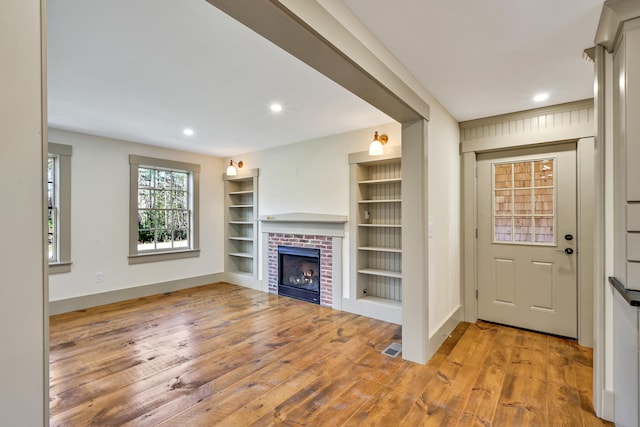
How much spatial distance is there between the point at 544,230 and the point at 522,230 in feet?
0.68

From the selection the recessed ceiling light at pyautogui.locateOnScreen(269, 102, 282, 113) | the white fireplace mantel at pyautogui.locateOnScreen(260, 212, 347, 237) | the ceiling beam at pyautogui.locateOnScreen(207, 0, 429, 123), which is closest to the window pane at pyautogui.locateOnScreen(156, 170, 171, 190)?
the white fireplace mantel at pyautogui.locateOnScreen(260, 212, 347, 237)

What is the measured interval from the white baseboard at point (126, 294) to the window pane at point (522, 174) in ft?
17.2

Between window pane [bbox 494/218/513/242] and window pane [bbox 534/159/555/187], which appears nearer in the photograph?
window pane [bbox 534/159/555/187]

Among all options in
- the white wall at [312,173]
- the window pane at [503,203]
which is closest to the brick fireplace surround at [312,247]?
the white wall at [312,173]

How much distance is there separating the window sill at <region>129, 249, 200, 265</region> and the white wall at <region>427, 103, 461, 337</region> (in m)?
4.40

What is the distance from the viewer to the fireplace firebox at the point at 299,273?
188 inches

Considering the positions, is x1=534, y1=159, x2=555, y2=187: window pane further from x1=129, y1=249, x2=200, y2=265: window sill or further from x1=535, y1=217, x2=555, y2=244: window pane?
x1=129, y1=249, x2=200, y2=265: window sill

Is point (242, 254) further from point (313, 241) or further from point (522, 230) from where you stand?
point (522, 230)

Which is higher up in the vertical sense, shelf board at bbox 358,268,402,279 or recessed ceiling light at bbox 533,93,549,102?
recessed ceiling light at bbox 533,93,549,102

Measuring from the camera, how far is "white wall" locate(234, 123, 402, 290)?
4.39 metres

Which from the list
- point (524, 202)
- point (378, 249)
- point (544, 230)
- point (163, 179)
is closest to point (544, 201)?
point (524, 202)

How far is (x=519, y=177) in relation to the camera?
357cm

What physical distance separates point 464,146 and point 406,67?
176cm
